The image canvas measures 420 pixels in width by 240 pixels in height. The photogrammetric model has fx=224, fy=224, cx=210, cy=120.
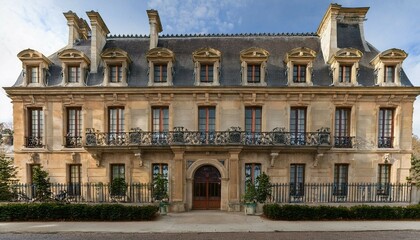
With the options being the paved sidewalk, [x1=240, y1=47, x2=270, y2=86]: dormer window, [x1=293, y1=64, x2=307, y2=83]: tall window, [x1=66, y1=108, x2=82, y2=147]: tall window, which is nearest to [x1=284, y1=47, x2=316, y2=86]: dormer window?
[x1=293, y1=64, x2=307, y2=83]: tall window

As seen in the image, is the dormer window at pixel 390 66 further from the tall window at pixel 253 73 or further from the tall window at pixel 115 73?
the tall window at pixel 115 73


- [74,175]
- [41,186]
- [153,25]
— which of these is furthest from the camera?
[153,25]

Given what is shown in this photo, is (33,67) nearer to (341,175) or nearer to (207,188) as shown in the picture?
(207,188)

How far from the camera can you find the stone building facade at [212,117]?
581 inches

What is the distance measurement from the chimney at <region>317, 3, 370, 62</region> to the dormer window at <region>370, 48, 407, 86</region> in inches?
87.0

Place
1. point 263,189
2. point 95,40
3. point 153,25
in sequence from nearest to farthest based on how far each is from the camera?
point 263,189
point 95,40
point 153,25

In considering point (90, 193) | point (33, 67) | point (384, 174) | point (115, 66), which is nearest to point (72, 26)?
point (33, 67)

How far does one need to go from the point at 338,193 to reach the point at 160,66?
48.6 ft

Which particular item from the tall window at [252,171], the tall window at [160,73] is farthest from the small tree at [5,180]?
the tall window at [252,171]

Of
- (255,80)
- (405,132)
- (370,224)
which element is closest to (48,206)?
(255,80)

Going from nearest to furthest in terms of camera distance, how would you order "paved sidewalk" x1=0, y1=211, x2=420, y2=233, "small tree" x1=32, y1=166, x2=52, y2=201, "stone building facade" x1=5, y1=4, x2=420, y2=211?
"paved sidewalk" x1=0, y1=211, x2=420, y2=233
"small tree" x1=32, y1=166, x2=52, y2=201
"stone building facade" x1=5, y1=4, x2=420, y2=211

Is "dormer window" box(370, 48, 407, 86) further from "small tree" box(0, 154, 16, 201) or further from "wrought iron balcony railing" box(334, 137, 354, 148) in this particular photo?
"small tree" box(0, 154, 16, 201)

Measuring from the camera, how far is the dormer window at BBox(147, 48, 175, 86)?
15172 mm

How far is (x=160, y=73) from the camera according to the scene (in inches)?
609
